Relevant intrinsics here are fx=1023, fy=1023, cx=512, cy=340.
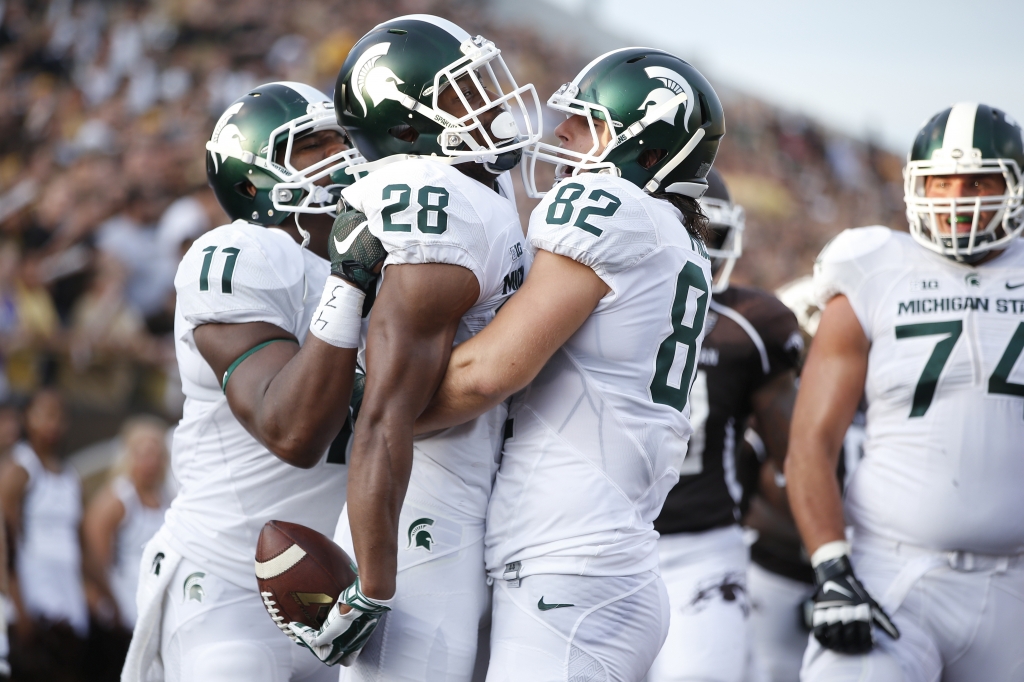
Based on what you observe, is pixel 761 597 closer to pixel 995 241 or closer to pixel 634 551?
pixel 995 241

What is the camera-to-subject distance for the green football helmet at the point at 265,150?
2.79 metres

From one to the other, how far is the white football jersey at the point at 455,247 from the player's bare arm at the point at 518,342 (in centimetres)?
9

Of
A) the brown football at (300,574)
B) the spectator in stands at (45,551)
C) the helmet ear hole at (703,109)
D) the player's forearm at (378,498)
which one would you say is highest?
the helmet ear hole at (703,109)

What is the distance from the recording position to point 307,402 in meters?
2.10

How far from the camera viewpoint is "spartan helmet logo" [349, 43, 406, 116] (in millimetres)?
2182

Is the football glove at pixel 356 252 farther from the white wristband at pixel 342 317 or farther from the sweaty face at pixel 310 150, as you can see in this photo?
the sweaty face at pixel 310 150

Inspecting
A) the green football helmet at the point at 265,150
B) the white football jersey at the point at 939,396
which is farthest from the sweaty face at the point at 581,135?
the white football jersey at the point at 939,396

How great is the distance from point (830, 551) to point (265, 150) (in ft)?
6.71

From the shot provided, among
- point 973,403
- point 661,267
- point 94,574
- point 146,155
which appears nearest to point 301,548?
point 661,267

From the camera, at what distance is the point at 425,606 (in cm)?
203

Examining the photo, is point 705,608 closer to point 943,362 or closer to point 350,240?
point 943,362

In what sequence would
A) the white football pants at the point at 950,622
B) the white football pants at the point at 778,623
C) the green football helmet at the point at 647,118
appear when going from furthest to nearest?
the white football pants at the point at 778,623 → the white football pants at the point at 950,622 → the green football helmet at the point at 647,118

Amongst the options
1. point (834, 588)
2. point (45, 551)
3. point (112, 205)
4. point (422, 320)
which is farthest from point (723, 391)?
point (112, 205)

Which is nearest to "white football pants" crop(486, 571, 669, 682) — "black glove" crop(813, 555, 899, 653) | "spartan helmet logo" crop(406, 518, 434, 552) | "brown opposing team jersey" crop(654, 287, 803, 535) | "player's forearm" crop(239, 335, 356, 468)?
"spartan helmet logo" crop(406, 518, 434, 552)
